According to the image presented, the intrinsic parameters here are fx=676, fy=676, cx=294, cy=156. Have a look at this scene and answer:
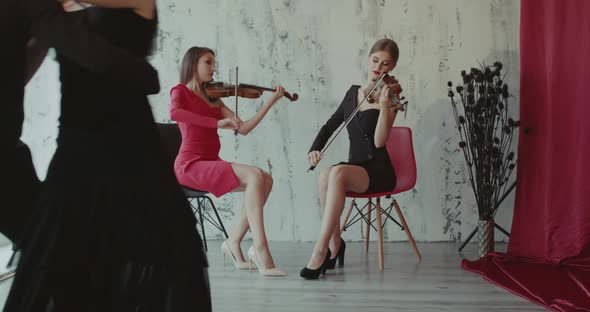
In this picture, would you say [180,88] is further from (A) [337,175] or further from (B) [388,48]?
(B) [388,48]

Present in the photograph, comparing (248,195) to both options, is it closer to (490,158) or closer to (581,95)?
(490,158)

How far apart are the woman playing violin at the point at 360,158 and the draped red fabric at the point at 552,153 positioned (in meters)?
0.67

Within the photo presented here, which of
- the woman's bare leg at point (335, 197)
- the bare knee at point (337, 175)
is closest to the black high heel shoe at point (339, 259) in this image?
the woman's bare leg at point (335, 197)

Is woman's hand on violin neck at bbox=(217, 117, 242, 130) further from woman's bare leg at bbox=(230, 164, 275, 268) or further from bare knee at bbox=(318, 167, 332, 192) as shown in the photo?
bare knee at bbox=(318, 167, 332, 192)

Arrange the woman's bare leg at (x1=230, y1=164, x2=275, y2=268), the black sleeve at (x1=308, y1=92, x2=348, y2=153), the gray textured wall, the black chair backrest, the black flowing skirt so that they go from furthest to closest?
the gray textured wall < the black chair backrest < the black sleeve at (x1=308, y1=92, x2=348, y2=153) < the woman's bare leg at (x1=230, y1=164, x2=275, y2=268) < the black flowing skirt

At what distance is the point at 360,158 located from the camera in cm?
364

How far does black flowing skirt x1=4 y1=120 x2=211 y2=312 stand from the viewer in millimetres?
1258

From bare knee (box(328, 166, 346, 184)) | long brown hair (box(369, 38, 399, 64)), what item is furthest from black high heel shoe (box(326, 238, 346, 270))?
long brown hair (box(369, 38, 399, 64))

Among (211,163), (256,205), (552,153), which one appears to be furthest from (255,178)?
(552,153)

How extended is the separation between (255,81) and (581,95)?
2075mm

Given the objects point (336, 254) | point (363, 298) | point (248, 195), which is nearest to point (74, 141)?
point (363, 298)

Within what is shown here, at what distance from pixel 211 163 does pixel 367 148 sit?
0.83m

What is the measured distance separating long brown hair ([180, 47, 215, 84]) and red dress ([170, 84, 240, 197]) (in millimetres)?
73

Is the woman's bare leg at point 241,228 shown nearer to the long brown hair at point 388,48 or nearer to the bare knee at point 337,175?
the bare knee at point 337,175
